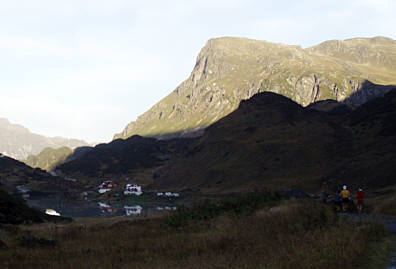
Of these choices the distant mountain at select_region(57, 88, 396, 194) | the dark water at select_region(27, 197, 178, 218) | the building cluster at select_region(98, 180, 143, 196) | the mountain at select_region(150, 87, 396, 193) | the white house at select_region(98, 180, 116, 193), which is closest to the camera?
the mountain at select_region(150, 87, 396, 193)

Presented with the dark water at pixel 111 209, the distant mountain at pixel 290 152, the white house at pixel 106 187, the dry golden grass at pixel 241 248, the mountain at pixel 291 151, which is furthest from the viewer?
the white house at pixel 106 187

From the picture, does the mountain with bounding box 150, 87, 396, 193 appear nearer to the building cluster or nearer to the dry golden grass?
the building cluster

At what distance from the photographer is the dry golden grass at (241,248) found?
1112 cm

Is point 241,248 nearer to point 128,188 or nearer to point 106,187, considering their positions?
point 128,188

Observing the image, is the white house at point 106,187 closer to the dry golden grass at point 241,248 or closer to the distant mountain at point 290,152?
the distant mountain at point 290,152

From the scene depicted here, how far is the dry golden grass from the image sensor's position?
438 inches

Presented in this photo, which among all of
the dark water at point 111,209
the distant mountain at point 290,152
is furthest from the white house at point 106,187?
the dark water at point 111,209

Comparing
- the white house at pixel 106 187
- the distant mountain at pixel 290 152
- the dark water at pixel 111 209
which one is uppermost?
the distant mountain at pixel 290 152

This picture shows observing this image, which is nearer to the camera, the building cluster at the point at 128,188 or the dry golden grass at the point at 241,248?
the dry golden grass at the point at 241,248

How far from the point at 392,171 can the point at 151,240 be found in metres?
65.1

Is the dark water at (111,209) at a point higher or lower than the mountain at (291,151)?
lower

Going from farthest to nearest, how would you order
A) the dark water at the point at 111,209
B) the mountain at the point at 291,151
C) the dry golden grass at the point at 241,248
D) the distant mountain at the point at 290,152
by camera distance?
the dark water at the point at 111,209 < the distant mountain at the point at 290,152 < the mountain at the point at 291,151 < the dry golden grass at the point at 241,248

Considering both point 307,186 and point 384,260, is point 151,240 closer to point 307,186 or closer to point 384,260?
point 384,260

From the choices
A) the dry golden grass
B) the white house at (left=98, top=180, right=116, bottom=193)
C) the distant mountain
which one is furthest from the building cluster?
the dry golden grass
